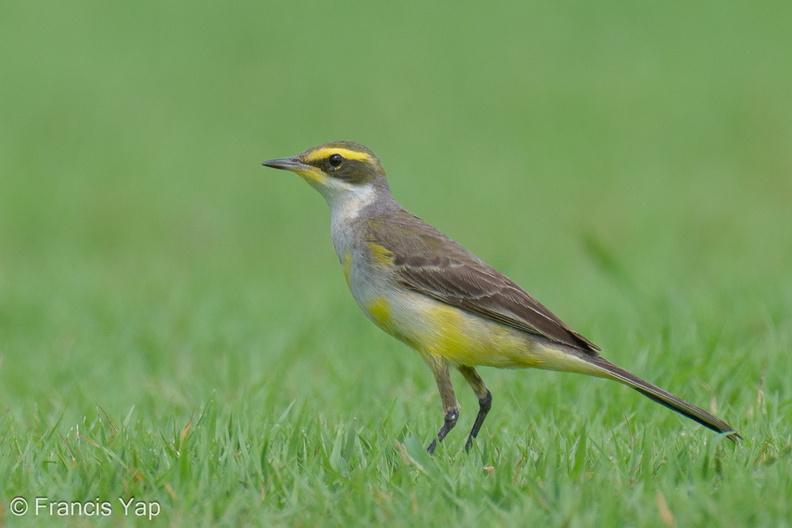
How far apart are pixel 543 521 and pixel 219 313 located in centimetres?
537

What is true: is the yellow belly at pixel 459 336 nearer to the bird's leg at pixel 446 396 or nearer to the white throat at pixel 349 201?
the bird's leg at pixel 446 396

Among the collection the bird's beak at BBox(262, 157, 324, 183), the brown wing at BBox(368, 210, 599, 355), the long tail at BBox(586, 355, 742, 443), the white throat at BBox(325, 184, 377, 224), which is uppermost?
the bird's beak at BBox(262, 157, 324, 183)

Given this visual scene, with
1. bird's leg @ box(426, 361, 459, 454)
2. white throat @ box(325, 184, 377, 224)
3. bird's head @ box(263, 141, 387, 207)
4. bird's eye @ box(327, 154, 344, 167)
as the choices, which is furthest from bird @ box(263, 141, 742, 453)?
bird's eye @ box(327, 154, 344, 167)

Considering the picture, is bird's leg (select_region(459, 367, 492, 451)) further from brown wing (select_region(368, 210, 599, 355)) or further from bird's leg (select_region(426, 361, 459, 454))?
brown wing (select_region(368, 210, 599, 355))

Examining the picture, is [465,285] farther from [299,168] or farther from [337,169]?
[299,168]

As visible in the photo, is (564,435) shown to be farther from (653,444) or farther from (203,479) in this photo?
(203,479)

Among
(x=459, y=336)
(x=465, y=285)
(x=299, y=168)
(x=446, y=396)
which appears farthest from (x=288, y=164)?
(x=446, y=396)

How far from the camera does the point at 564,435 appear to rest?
5.68 metres

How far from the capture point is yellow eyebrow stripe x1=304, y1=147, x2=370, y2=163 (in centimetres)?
675

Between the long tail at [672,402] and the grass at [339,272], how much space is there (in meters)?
0.13

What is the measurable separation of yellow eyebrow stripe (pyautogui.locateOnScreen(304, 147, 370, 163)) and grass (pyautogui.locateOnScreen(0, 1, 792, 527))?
142cm

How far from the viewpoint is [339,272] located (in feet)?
38.9

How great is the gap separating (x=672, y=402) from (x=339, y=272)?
21.6ft

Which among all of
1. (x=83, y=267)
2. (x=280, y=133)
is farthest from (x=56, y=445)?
(x=280, y=133)
